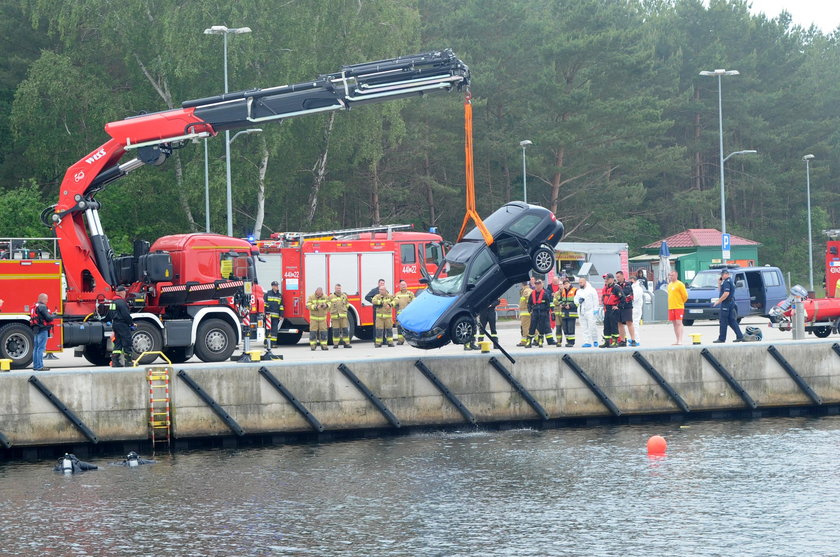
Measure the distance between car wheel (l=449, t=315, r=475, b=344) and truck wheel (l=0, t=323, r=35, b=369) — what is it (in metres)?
7.98

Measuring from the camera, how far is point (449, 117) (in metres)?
60.8

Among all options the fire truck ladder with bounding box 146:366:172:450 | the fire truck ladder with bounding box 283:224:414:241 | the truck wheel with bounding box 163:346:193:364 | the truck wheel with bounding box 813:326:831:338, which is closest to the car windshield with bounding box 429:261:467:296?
the fire truck ladder with bounding box 146:366:172:450

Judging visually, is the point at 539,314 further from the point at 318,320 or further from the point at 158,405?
the point at 158,405

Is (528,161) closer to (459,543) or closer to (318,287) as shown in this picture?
(318,287)

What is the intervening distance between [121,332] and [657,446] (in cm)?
983

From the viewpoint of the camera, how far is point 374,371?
20.2 m

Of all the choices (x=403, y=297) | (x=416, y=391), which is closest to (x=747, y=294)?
(x=403, y=297)

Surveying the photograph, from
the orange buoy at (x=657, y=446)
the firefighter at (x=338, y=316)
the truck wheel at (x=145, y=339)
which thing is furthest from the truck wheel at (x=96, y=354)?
the orange buoy at (x=657, y=446)

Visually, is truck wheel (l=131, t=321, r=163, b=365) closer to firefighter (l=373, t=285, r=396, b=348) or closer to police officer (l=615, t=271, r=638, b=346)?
firefighter (l=373, t=285, r=396, b=348)

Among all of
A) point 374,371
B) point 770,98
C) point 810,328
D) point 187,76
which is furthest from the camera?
point 770,98

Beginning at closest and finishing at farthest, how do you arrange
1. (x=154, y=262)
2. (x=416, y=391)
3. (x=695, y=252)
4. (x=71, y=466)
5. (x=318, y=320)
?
(x=71, y=466), (x=416, y=391), (x=154, y=262), (x=318, y=320), (x=695, y=252)

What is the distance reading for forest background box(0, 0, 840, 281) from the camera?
46469 mm

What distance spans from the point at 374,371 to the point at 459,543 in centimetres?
706

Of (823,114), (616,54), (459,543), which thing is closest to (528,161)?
(616,54)
